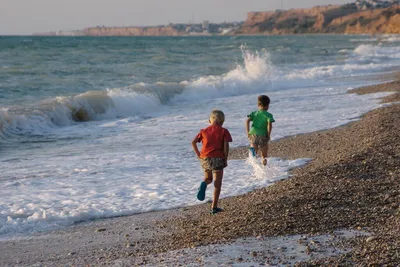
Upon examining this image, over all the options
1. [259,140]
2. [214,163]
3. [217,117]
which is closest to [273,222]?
[214,163]

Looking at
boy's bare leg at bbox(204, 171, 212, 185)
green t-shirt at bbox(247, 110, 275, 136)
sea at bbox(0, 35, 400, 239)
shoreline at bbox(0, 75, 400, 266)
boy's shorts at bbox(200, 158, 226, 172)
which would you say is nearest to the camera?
shoreline at bbox(0, 75, 400, 266)

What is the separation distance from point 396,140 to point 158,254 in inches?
227

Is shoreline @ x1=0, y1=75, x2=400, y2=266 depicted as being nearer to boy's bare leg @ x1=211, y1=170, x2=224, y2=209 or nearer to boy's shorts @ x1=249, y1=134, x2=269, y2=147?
boy's bare leg @ x1=211, y1=170, x2=224, y2=209

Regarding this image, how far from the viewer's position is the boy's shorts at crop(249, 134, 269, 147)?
30.5 ft

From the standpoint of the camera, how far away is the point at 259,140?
30.6 ft

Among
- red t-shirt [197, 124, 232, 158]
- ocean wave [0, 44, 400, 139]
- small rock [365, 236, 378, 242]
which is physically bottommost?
ocean wave [0, 44, 400, 139]

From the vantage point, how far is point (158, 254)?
588 centimetres

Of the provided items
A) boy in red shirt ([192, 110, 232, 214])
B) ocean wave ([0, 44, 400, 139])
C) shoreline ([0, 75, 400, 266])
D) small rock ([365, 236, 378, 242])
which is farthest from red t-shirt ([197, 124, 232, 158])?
ocean wave ([0, 44, 400, 139])

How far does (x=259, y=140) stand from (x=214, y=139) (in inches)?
83.2

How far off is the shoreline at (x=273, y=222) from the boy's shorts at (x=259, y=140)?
0.61 meters

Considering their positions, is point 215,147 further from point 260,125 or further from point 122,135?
point 122,135

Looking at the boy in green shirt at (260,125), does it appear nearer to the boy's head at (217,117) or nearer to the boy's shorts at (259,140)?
the boy's shorts at (259,140)

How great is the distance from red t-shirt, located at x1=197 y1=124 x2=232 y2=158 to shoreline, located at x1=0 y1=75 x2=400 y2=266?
2.21ft

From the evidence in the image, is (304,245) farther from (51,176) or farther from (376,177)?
(51,176)
